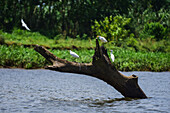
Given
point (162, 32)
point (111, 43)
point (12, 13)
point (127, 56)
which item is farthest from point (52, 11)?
point (127, 56)

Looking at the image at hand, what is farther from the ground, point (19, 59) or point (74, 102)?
point (19, 59)

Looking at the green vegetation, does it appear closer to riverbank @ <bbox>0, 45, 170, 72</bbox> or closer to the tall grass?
riverbank @ <bbox>0, 45, 170, 72</bbox>

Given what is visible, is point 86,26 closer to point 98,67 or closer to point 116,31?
point 116,31

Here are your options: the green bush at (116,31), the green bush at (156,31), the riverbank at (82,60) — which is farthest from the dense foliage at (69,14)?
the riverbank at (82,60)

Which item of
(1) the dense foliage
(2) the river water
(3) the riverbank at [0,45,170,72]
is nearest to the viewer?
(2) the river water

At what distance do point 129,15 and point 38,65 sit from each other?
27.1 meters

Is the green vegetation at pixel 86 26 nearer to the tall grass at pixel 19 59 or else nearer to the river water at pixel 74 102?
the tall grass at pixel 19 59

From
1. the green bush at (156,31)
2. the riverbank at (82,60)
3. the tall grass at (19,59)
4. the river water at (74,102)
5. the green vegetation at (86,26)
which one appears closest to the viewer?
the river water at (74,102)

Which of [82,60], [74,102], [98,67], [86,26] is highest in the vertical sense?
[86,26]

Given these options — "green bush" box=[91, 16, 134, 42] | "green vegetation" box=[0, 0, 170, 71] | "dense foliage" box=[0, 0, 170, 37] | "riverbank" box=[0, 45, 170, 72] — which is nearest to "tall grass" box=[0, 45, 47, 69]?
"riverbank" box=[0, 45, 170, 72]

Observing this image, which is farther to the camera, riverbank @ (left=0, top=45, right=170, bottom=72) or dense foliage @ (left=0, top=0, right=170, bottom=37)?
dense foliage @ (left=0, top=0, right=170, bottom=37)

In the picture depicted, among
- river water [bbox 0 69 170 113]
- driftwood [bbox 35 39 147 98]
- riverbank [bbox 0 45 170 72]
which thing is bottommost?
river water [bbox 0 69 170 113]

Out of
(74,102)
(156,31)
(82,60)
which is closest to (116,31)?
(156,31)

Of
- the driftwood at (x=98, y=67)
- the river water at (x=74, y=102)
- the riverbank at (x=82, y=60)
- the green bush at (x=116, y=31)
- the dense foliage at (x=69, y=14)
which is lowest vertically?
the river water at (x=74, y=102)
